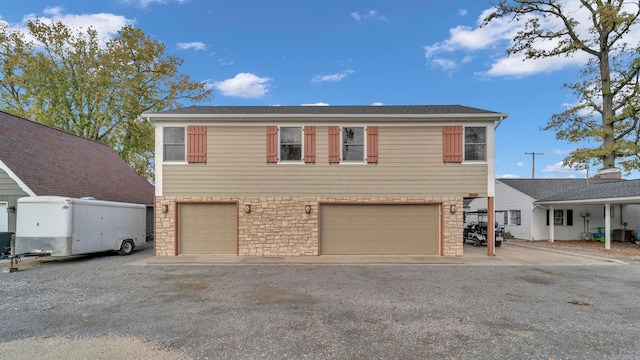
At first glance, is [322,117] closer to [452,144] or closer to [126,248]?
[452,144]

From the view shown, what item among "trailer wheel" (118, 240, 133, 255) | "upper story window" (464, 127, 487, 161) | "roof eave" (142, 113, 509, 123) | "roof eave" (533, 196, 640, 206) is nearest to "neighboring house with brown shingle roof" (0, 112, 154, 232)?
"trailer wheel" (118, 240, 133, 255)

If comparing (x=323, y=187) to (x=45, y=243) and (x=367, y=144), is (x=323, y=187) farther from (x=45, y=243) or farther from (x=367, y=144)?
(x=45, y=243)

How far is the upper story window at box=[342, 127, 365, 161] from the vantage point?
11.5 metres

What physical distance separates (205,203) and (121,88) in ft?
50.4

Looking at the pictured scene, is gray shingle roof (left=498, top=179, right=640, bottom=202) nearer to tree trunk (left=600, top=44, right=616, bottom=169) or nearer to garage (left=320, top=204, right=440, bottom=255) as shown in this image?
tree trunk (left=600, top=44, right=616, bottom=169)

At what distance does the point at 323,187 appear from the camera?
449 inches

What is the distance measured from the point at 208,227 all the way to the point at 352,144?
622 cm

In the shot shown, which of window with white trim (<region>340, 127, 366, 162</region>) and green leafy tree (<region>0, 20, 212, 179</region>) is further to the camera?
green leafy tree (<region>0, 20, 212, 179</region>)

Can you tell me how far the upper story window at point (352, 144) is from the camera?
11.5 metres

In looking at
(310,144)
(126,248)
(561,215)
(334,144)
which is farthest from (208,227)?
(561,215)

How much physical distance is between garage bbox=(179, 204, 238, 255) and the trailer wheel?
292 cm

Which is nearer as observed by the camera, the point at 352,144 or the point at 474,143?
the point at 474,143

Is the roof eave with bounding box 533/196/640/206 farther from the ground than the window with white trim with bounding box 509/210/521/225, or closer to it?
farther from the ground

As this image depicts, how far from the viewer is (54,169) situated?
44.8ft
